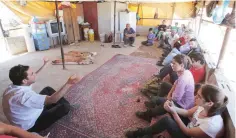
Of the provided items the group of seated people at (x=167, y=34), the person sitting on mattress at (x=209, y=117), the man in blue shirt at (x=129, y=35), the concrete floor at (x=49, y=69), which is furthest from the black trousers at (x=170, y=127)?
the man in blue shirt at (x=129, y=35)

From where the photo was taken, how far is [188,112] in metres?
1.76

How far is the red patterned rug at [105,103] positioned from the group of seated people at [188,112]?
25 cm

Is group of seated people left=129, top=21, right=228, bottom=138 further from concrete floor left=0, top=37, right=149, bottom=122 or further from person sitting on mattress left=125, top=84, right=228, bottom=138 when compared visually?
concrete floor left=0, top=37, right=149, bottom=122

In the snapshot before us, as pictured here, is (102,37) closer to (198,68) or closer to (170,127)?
(198,68)

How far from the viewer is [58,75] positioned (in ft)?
13.6

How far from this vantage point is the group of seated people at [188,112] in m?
1.28

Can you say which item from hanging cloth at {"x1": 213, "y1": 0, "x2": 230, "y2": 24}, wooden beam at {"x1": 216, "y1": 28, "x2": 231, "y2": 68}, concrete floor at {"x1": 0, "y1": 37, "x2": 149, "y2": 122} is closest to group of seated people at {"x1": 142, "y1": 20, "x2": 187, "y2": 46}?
concrete floor at {"x1": 0, "y1": 37, "x2": 149, "y2": 122}

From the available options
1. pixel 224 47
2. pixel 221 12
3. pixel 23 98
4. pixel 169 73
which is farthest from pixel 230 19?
pixel 23 98

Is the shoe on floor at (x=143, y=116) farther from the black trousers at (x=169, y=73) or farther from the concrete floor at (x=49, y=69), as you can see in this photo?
the concrete floor at (x=49, y=69)

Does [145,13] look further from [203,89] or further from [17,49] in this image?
[203,89]

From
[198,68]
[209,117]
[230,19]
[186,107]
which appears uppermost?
[230,19]

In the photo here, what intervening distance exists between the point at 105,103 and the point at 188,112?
150 cm

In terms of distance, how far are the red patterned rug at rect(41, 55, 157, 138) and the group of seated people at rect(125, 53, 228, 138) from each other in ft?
0.83

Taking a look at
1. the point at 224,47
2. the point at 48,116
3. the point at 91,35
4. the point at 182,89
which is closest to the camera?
the point at 182,89
